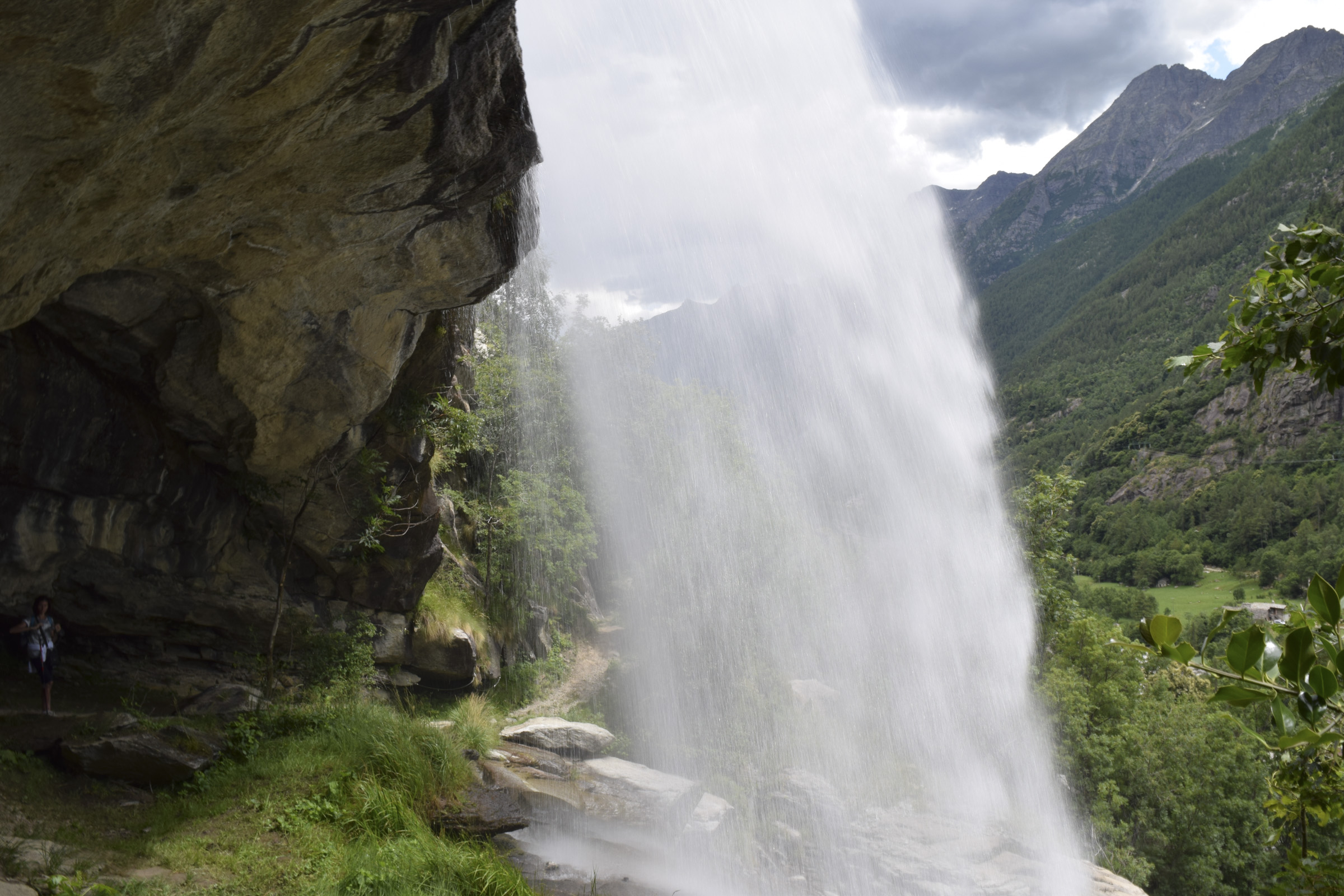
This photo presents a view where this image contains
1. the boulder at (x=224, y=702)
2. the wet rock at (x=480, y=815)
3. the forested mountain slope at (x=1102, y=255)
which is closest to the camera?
the wet rock at (x=480, y=815)

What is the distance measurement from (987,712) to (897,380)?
10.5 meters

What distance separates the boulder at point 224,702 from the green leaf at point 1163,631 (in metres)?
10.7

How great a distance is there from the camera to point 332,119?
248 inches

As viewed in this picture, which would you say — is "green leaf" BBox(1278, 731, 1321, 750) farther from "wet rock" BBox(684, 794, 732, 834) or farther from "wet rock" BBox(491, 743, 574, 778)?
"wet rock" BBox(684, 794, 732, 834)

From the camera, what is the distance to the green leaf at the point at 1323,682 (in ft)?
4.59

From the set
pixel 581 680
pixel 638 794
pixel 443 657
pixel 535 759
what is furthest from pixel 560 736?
pixel 581 680

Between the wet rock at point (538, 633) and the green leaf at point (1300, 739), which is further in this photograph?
the wet rock at point (538, 633)

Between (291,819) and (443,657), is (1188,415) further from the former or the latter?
(291,819)

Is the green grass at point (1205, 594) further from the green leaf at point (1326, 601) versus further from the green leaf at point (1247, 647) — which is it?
the green leaf at point (1247, 647)

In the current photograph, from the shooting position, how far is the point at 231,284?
8844 millimetres

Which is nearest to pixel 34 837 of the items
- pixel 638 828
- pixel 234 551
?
pixel 234 551

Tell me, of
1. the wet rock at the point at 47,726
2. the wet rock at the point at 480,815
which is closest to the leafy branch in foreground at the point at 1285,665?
the wet rock at the point at 480,815

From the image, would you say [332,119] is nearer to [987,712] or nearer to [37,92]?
[37,92]

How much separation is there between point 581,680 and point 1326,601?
66.0 feet
